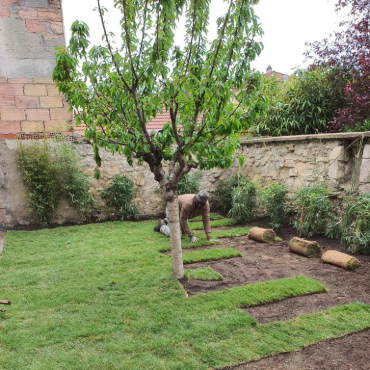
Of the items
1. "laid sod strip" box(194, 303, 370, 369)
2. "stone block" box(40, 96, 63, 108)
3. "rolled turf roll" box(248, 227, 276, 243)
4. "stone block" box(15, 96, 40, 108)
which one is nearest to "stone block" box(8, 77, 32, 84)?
"stone block" box(15, 96, 40, 108)

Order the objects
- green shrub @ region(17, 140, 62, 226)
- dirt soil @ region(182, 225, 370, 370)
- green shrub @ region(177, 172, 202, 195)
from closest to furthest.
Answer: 1. dirt soil @ region(182, 225, 370, 370)
2. green shrub @ region(17, 140, 62, 226)
3. green shrub @ region(177, 172, 202, 195)

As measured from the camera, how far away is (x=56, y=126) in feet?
22.0

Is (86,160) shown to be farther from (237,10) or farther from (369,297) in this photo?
(369,297)

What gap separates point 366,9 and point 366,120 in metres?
2.20

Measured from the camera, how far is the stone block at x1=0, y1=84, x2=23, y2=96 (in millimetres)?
6348

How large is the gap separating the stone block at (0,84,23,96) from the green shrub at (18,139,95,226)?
1.13 m

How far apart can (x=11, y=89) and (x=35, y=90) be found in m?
0.46

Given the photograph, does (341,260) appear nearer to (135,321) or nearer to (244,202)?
(244,202)

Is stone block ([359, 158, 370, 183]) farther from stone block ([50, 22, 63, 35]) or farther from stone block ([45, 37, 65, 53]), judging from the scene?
stone block ([50, 22, 63, 35])

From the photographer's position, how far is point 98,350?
238 cm

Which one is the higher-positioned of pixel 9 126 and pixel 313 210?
pixel 9 126

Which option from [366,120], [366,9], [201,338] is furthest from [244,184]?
[201,338]

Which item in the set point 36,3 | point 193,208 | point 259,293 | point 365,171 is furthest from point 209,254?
point 36,3

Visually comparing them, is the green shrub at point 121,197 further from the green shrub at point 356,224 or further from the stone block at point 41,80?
the green shrub at point 356,224
